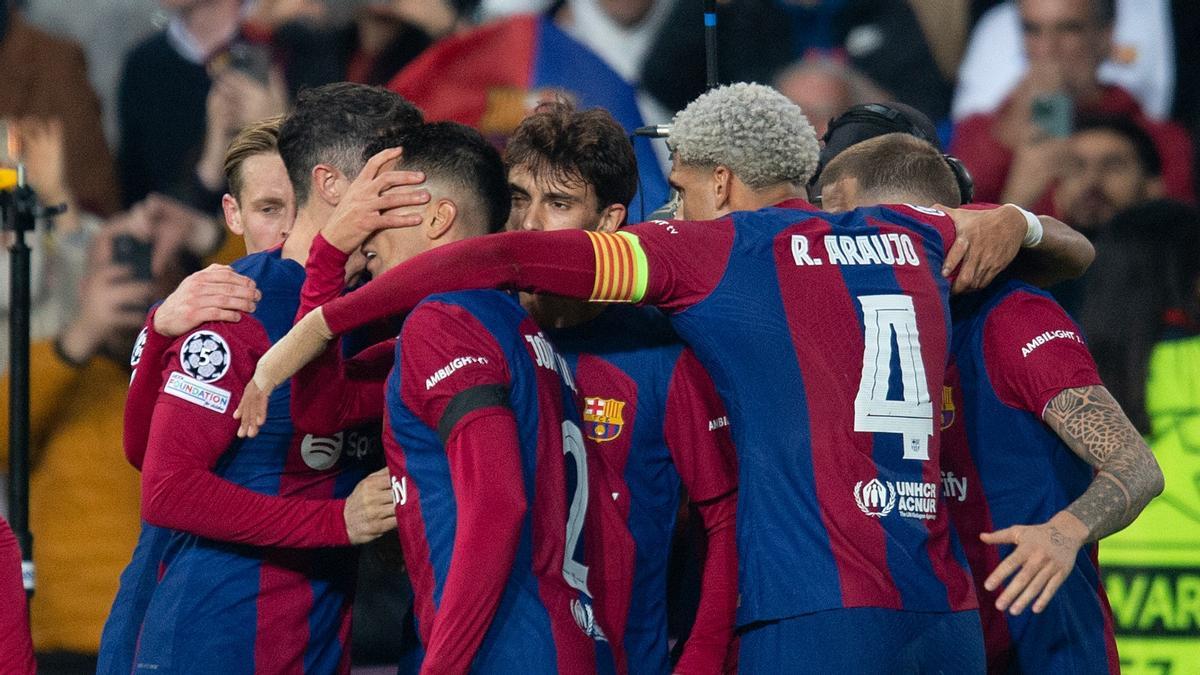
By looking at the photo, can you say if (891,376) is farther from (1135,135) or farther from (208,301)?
(1135,135)

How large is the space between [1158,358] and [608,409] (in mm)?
4203

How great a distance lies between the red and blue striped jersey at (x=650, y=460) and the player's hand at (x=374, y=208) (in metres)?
0.55

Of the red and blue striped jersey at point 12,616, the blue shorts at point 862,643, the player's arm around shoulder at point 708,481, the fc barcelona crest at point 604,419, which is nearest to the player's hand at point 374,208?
the fc barcelona crest at point 604,419

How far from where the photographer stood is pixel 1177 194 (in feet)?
23.5

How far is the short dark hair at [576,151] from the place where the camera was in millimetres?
3564

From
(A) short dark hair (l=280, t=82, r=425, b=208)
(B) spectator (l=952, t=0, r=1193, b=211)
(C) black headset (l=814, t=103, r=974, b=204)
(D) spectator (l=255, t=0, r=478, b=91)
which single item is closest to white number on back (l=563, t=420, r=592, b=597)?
(A) short dark hair (l=280, t=82, r=425, b=208)

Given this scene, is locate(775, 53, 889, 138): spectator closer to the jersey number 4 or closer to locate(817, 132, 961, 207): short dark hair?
locate(817, 132, 961, 207): short dark hair

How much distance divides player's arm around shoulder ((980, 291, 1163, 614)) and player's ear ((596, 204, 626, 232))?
93 centimetres

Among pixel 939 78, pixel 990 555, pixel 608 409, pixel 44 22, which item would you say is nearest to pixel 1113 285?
pixel 939 78

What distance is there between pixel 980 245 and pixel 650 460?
0.89 m

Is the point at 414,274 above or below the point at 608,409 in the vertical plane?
above

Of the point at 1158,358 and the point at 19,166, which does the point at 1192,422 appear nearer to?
the point at 1158,358

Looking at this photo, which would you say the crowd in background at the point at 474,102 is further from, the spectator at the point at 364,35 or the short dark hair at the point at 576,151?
the short dark hair at the point at 576,151

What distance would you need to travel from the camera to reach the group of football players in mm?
2912
